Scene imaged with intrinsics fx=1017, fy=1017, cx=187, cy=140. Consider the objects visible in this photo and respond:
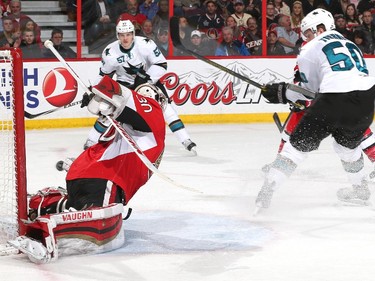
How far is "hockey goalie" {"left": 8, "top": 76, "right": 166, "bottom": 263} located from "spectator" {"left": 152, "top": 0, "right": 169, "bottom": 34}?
4.64 metres

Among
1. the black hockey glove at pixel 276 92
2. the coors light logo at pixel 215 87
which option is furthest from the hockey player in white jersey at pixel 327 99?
the coors light logo at pixel 215 87

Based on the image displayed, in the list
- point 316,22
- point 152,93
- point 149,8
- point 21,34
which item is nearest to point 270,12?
point 149,8

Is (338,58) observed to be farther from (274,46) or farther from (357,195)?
(274,46)

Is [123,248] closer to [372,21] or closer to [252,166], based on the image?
[252,166]

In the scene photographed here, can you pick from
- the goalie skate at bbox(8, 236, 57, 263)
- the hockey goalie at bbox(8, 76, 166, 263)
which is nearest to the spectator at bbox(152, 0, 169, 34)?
the hockey goalie at bbox(8, 76, 166, 263)

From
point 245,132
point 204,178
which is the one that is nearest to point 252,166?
point 204,178

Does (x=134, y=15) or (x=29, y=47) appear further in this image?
(x=134, y=15)

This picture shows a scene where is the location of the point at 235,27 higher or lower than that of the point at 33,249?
lower

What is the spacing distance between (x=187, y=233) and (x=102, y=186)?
1.86ft

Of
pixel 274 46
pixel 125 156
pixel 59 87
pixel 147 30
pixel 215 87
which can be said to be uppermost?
pixel 125 156

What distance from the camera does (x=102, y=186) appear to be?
4172 mm

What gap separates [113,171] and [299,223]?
1072mm

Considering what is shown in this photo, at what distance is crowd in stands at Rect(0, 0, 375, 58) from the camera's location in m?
8.48

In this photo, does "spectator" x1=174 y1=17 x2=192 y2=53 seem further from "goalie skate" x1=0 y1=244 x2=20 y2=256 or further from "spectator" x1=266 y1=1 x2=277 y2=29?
"goalie skate" x1=0 y1=244 x2=20 y2=256
